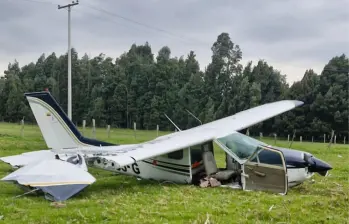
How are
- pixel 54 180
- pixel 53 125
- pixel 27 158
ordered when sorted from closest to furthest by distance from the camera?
pixel 54 180, pixel 27 158, pixel 53 125

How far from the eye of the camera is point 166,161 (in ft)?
36.5

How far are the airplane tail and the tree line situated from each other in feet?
159

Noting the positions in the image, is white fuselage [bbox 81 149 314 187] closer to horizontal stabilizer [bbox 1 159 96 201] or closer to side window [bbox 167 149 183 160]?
side window [bbox 167 149 183 160]

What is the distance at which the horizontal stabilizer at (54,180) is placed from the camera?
333 inches

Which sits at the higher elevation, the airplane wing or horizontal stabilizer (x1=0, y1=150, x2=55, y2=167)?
the airplane wing

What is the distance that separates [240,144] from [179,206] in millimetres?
3080

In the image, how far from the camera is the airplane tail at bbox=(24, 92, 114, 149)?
40.7 ft

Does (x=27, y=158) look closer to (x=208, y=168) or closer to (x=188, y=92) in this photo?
(x=208, y=168)

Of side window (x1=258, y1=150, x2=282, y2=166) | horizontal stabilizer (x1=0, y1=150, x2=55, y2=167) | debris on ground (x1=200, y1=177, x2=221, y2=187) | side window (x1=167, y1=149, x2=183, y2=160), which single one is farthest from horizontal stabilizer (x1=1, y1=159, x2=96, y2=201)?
side window (x1=258, y1=150, x2=282, y2=166)

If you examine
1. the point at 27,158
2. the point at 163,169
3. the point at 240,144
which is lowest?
the point at 163,169

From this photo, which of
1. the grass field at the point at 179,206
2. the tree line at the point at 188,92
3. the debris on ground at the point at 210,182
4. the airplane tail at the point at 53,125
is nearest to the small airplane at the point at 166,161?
the airplane tail at the point at 53,125

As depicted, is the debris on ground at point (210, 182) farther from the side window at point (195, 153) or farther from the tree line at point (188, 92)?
the tree line at point (188, 92)

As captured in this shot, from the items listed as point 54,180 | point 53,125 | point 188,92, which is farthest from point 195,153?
point 188,92

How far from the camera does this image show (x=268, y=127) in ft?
196
